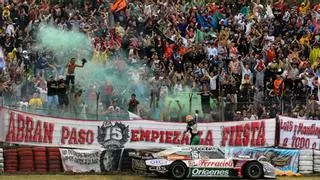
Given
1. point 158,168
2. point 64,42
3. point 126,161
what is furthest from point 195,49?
point 158,168

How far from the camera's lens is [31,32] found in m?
24.6

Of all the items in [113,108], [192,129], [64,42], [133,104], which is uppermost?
[64,42]

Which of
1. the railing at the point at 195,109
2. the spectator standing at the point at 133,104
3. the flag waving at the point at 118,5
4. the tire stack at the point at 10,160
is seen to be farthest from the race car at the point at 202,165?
the flag waving at the point at 118,5

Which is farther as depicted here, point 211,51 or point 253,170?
point 211,51

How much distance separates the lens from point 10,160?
63.4 feet

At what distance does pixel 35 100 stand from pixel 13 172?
7.97 feet

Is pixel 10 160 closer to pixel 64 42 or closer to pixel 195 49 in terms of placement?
pixel 64 42

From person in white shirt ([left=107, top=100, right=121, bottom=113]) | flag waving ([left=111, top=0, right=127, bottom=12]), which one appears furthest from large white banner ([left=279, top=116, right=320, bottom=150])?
flag waving ([left=111, top=0, right=127, bottom=12])

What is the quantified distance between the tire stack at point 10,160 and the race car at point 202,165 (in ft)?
11.6

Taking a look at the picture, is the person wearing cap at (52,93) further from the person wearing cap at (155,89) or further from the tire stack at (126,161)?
the person wearing cap at (155,89)

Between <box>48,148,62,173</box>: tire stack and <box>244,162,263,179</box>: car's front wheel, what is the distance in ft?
18.5

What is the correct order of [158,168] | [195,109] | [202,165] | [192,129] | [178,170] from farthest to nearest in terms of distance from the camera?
[195,109], [192,129], [202,165], [178,170], [158,168]

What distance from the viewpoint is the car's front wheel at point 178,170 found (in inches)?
745

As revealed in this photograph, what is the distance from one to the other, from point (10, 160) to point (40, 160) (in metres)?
0.88
